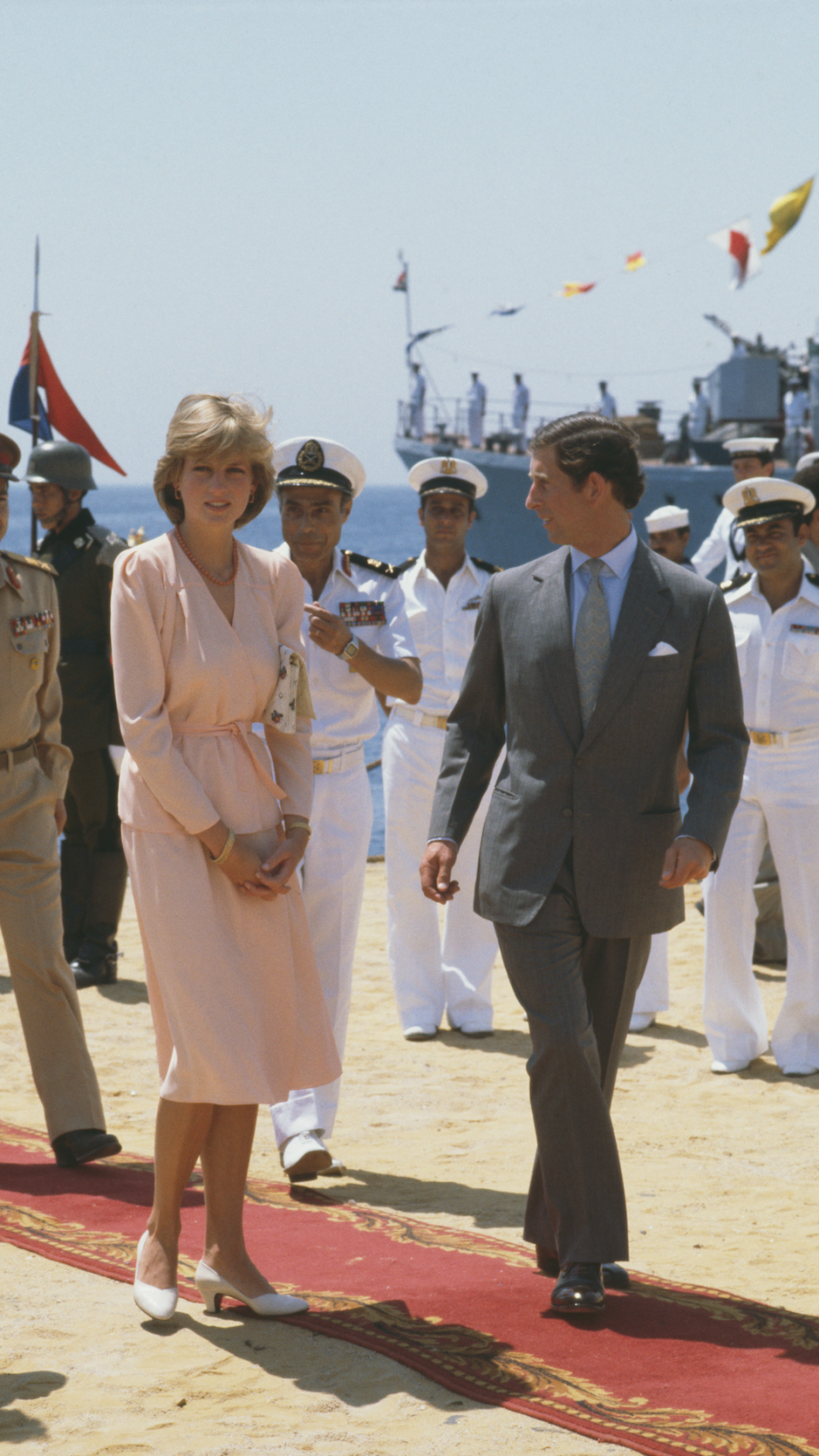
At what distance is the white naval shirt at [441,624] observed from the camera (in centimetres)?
689

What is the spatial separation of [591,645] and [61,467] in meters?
3.88

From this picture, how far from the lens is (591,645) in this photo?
12.2ft

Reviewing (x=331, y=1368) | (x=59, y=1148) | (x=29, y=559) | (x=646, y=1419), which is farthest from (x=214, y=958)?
(x=29, y=559)

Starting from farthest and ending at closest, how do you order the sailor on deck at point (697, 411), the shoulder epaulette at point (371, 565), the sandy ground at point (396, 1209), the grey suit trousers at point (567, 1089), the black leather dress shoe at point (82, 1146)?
1. the sailor on deck at point (697, 411)
2. the shoulder epaulette at point (371, 565)
3. the black leather dress shoe at point (82, 1146)
4. the grey suit trousers at point (567, 1089)
5. the sandy ground at point (396, 1209)

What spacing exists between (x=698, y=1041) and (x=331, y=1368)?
3.81 meters

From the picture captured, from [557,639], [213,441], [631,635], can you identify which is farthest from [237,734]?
[631,635]

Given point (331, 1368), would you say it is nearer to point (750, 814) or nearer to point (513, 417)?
point (750, 814)

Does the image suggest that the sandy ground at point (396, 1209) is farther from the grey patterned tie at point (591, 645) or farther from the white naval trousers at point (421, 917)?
the grey patterned tie at point (591, 645)

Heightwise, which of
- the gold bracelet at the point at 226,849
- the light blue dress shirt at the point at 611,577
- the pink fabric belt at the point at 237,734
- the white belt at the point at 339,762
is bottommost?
the gold bracelet at the point at 226,849

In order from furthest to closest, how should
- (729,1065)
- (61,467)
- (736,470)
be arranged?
1. (736,470)
2. (61,467)
3. (729,1065)

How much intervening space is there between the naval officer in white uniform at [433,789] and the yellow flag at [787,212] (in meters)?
9.93

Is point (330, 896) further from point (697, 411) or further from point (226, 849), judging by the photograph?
point (697, 411)

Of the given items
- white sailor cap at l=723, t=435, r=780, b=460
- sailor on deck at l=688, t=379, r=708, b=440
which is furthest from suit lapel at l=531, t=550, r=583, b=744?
sailor on deck at l=688, t=379, r=708, b=440

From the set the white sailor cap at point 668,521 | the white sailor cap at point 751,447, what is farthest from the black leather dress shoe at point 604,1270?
the white sailor cap at point 751,447
